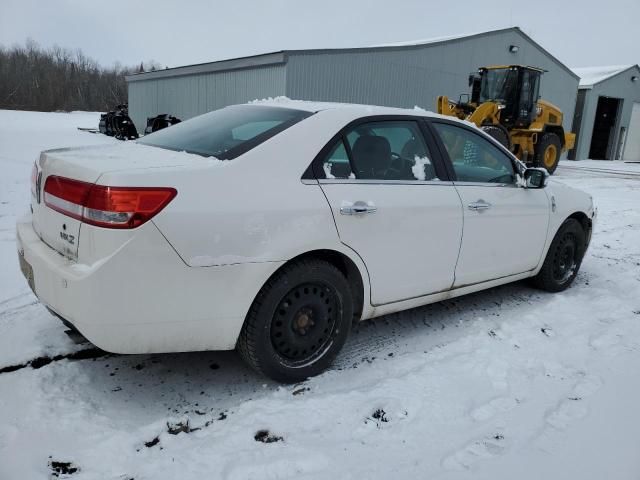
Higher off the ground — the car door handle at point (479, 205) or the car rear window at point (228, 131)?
the car rear window at point (228, 131)

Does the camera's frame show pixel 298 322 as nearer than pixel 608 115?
Yes

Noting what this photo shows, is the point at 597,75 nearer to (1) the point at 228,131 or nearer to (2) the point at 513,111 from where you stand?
(2) the point at 513,111

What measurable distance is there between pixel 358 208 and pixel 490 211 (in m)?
1.27

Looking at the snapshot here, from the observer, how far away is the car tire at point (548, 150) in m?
15.1

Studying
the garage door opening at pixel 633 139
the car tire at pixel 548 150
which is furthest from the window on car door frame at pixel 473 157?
the garage door opening at pixel 633 139

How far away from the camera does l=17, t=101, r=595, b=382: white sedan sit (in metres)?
2.17

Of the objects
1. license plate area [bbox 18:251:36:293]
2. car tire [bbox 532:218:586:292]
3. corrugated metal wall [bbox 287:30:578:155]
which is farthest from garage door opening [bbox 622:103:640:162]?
license plate area [bbox 18:251:36:293]

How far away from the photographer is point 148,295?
2.19 metres

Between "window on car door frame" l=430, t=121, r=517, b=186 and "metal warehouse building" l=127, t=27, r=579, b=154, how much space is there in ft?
37.4

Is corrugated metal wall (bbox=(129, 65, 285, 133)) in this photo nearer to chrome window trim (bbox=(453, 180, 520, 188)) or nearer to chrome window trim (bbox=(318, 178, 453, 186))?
chrome window trim (bbox=(453, 180, 520, 188))

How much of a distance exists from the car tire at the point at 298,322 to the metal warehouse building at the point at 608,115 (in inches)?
1063

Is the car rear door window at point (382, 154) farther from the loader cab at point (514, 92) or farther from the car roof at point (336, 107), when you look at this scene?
the loader cab at point (514, 92)

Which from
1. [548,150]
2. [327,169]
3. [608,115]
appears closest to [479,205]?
[327,169]

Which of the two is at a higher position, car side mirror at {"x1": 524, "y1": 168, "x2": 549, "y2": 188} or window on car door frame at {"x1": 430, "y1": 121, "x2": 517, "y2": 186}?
window on car door frame at {"x1": 430, "y1": 121, "x2": 517, "y2": 186}
